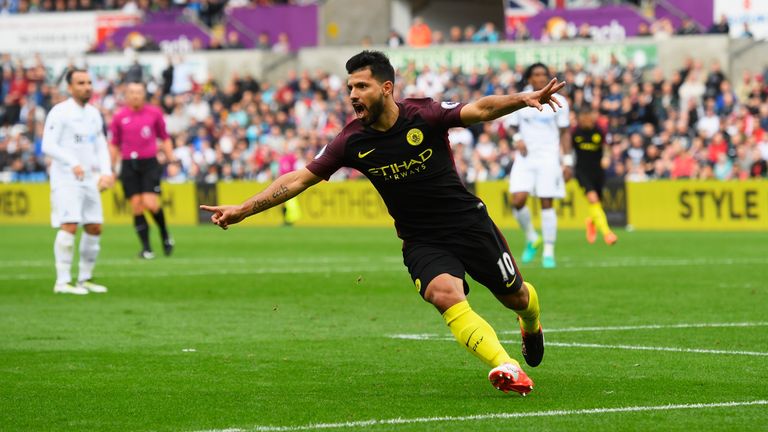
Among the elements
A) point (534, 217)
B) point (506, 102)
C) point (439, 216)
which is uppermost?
point (506, 102)

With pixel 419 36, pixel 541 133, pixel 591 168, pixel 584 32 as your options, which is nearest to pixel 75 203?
pixel 541 133

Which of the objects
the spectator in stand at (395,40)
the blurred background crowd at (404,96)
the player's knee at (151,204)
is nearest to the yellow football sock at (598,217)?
the player's knee at (151,204)

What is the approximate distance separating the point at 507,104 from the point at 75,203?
8627 mm

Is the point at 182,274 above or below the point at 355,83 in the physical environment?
below

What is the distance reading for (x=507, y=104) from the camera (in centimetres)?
793

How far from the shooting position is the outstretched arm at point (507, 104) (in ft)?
25.6

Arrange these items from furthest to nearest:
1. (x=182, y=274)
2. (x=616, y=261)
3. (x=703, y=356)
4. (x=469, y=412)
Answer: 1. (x=616, y=261)
2. (x=182, y=274)
3. (x=703, y=356)
4. (x=469, y=412)

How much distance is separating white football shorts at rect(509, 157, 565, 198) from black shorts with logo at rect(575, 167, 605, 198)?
377 cm

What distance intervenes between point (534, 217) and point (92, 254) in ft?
50.7

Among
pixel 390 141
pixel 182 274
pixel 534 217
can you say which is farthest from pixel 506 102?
pixel 534 217

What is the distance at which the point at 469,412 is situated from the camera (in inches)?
299

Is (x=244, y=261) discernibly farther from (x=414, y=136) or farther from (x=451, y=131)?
(x=451, y=131)

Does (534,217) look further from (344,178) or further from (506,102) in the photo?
(506,102)

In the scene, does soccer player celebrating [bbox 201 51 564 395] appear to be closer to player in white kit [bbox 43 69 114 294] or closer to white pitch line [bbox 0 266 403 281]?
player in white kit [bbox 43 69 114 294]
